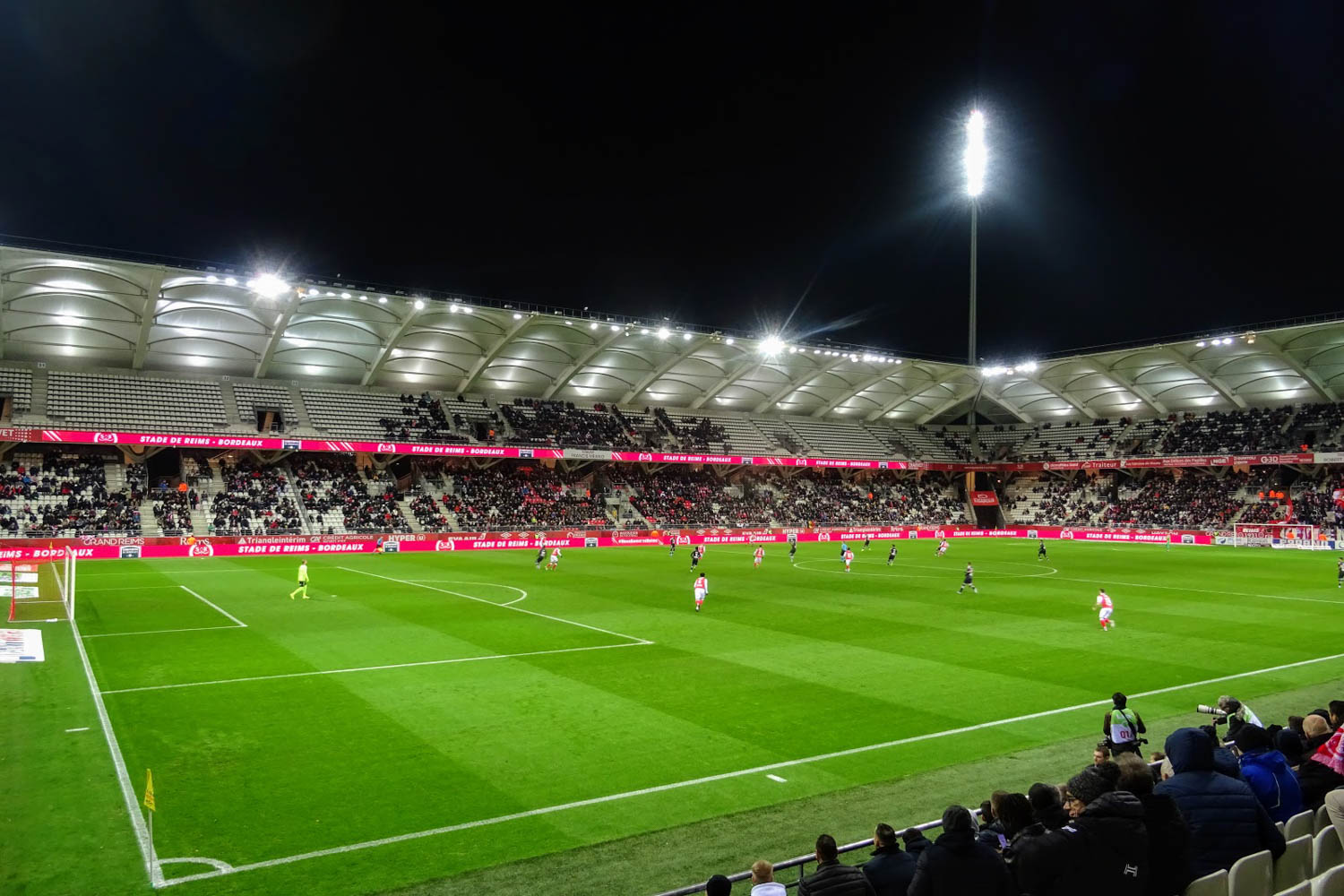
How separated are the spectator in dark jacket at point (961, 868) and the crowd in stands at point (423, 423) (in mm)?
56332

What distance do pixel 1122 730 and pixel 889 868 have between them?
7.22 m

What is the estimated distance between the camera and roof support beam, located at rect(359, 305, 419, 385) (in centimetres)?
5053

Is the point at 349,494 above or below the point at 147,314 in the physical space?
below

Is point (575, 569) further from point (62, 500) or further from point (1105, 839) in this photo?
point (1105, 839)

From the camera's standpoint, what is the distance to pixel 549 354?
202 feet

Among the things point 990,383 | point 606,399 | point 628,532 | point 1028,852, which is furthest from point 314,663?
point 990,383

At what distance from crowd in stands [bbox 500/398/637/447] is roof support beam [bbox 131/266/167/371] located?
23.5m

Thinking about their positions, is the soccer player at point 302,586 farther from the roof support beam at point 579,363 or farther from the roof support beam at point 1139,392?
the roof support beam at point 1139,392

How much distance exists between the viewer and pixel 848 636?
22672 millimetres

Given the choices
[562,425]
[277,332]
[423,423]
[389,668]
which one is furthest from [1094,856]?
[562,425]

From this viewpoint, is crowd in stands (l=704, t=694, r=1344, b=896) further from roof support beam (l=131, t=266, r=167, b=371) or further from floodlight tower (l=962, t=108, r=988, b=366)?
floodlight tower (l=962, t=108, r=988, b=366)

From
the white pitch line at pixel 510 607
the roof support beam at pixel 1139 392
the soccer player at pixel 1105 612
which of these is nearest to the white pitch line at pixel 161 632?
the white pitch line at pixel 510 607

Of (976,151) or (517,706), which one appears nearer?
(517,706)

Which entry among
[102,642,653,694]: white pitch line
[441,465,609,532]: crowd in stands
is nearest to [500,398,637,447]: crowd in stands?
[441,465,609,532]: crowd in stands
